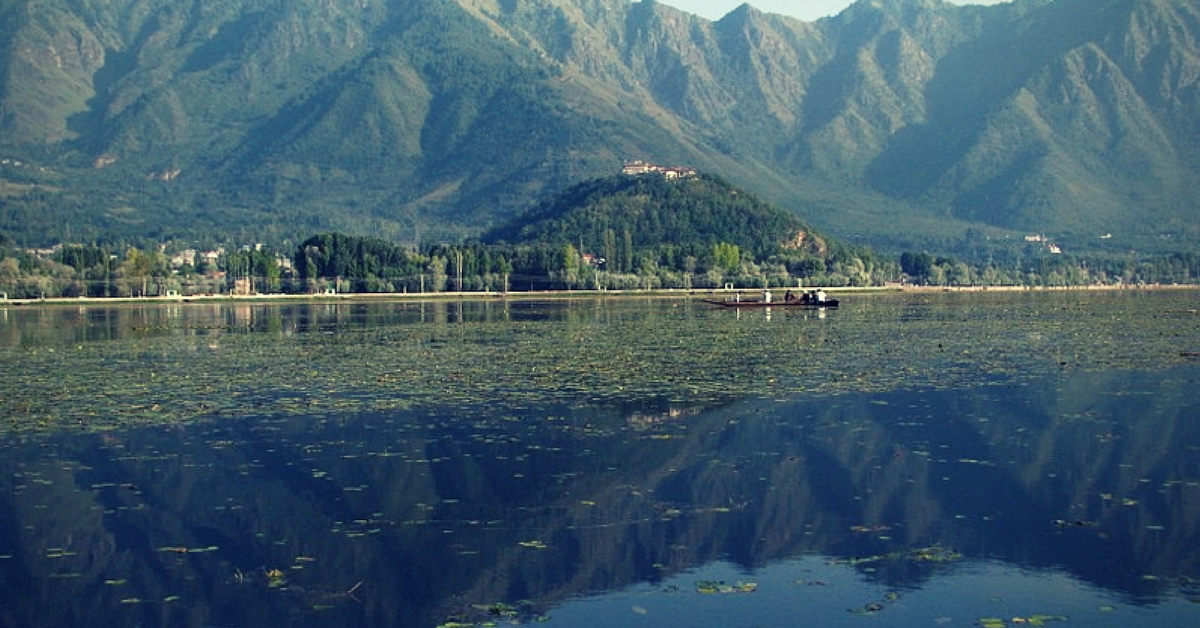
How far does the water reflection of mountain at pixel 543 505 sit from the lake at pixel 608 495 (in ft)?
0.38

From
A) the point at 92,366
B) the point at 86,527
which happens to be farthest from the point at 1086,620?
the point at 92,366

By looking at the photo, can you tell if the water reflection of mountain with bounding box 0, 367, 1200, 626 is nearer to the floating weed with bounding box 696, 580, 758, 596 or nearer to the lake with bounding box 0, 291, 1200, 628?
the lake with bounding box 0, 291, 1200, 628

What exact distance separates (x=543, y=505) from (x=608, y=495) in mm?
2020

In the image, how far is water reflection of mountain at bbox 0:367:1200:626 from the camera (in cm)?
3020

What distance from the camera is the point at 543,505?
122ft

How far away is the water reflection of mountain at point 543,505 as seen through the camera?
30.2m

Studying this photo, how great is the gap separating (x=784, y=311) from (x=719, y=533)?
401 ft

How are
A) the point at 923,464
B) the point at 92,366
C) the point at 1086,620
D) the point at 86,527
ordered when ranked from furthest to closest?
the point at 92,366, the point at 923,464, the point at 86,527, the point at 1086,620

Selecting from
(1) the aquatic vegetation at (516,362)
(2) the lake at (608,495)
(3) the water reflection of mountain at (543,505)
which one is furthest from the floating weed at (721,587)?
(1) the aquatic vegetation at (516,362)

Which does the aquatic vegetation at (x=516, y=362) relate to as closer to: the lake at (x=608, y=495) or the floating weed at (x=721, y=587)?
the lake at (x=608, y=495)

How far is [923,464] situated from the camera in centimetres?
4206

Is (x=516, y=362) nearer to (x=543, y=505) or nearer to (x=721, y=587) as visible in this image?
(x=543, y=505)

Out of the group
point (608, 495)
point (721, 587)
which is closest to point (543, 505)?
point (608, 495)

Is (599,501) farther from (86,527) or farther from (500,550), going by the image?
(86,527)
